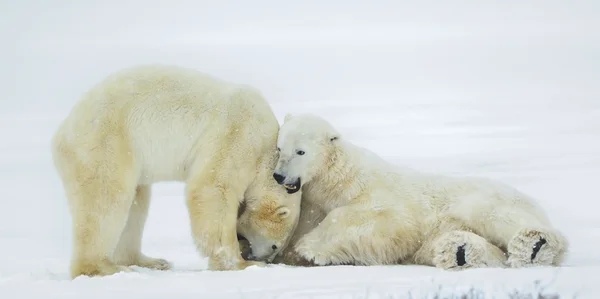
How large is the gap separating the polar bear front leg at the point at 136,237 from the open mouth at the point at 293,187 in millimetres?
1028

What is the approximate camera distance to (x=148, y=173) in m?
6.71

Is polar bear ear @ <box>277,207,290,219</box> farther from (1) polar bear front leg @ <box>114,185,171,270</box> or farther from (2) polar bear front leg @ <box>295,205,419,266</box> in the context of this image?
(1) polar bear front leg @ <box>114,185,171,270</box>

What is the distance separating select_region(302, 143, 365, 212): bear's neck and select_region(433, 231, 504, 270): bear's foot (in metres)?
0.90

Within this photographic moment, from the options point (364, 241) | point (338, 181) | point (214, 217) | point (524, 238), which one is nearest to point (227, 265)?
point (214, 217)

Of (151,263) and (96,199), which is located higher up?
(96,199)

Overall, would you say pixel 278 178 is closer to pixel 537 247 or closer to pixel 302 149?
pixel 302 149

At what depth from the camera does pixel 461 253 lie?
20.6 ft

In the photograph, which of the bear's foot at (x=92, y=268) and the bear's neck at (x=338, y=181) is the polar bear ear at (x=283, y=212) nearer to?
the bear's neck at (x=338, y=181)

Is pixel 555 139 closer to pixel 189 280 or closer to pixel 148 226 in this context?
pixel 148 226

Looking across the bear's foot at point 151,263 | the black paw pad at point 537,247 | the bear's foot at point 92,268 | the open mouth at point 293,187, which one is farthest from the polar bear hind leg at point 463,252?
the bear's foot at point 92,268

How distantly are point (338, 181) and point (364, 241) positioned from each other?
1.96ft

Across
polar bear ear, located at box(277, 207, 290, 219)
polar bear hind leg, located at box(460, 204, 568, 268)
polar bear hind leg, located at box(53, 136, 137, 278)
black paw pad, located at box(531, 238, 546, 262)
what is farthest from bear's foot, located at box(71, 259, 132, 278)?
black paw pad, located at box(531, 238, 546, 262)

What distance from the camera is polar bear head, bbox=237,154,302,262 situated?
6910 mm

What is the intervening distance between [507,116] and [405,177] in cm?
1768
